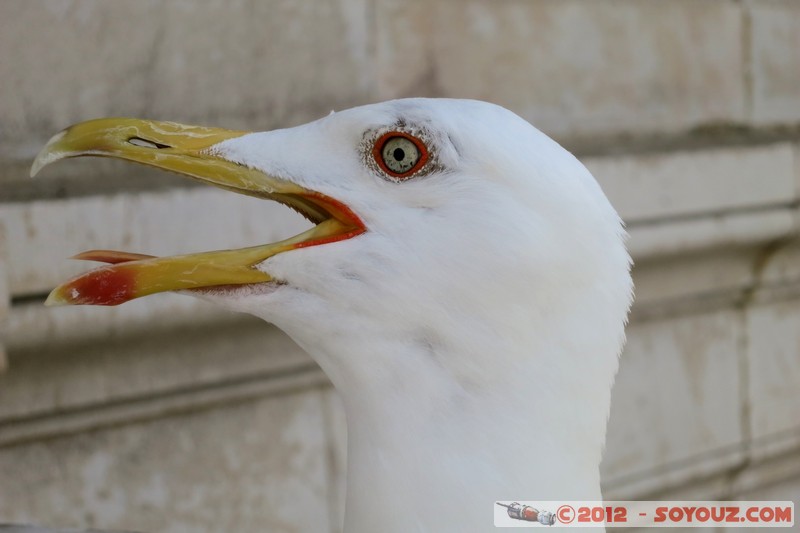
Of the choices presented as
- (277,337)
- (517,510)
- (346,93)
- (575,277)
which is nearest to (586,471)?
(517,510)

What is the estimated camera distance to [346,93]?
1.86 metres

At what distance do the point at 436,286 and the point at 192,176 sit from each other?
243 millimetres

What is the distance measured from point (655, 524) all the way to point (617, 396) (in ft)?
0.97

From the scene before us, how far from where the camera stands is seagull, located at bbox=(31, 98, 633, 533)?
916mm

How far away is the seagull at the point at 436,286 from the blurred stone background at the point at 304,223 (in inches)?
19.6

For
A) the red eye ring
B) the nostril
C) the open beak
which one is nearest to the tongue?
the open beak

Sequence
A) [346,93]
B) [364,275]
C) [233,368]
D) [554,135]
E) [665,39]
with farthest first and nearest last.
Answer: [665,39] → [554,135] → [346,93] → [233,368] → [364,275]

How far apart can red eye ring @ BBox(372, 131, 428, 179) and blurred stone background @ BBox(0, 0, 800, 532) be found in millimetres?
574

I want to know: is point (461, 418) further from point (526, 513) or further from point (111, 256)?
point (111, 256)

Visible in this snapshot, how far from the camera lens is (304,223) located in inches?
66.8

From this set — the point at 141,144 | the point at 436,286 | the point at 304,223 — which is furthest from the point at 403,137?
→ the point at 304,223

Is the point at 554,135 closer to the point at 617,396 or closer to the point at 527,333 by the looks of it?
the point at 617,396

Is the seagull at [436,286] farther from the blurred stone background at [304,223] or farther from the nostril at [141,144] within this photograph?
the blurred stone background at [304,223]

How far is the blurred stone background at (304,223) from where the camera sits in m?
1.55
